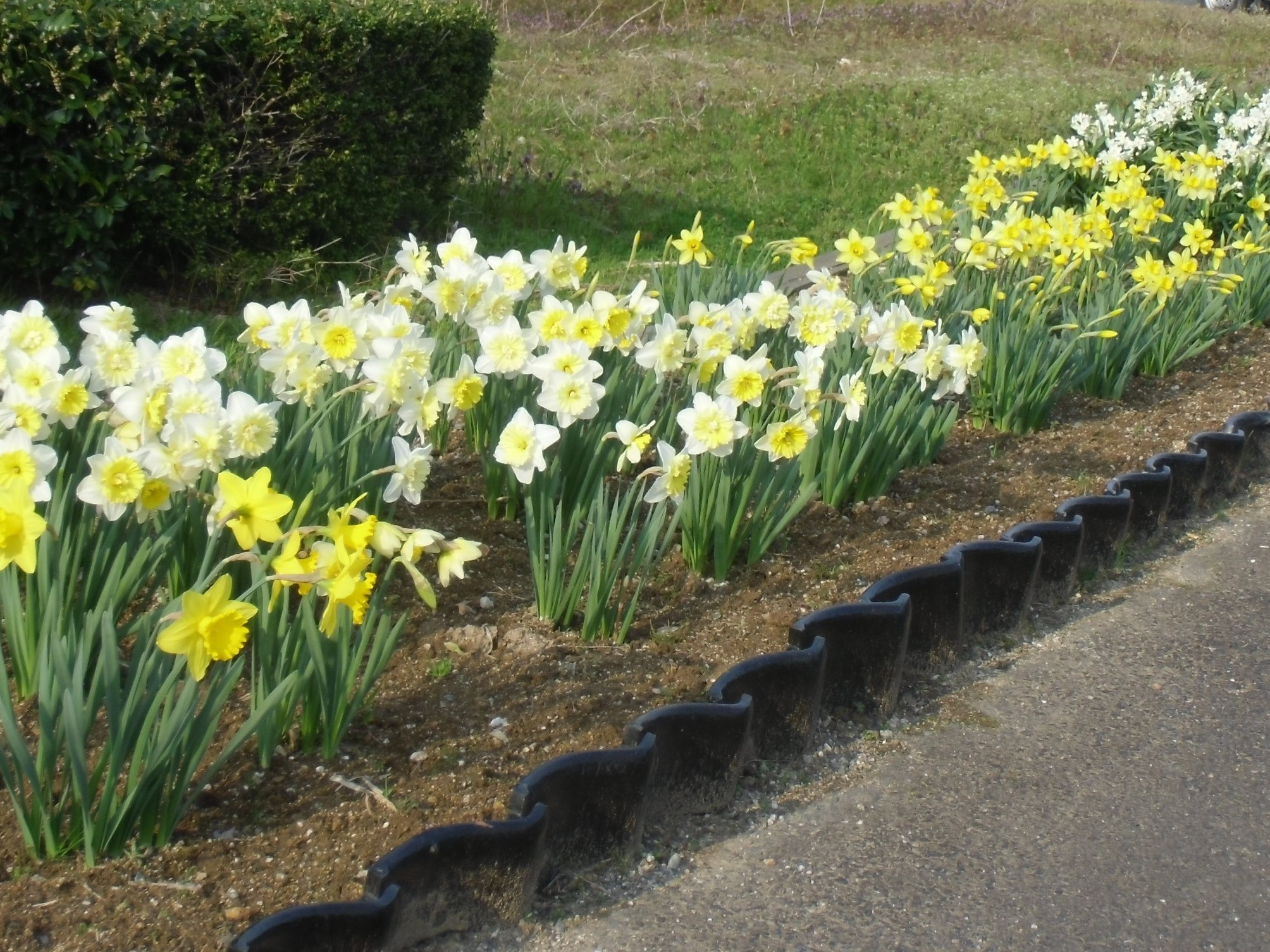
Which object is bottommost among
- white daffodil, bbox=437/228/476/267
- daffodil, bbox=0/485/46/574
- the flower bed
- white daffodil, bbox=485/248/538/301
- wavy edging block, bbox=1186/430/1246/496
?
wavy edging block, bbox=1186/430/1246/496

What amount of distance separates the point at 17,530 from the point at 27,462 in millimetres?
244

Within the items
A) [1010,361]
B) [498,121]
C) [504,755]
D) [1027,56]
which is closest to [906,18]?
[1027,56]

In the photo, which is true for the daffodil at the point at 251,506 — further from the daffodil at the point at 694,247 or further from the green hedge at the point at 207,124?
the green hedge at the point at 207,124

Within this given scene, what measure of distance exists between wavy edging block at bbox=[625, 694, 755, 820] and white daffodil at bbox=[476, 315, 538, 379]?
35.8 inches

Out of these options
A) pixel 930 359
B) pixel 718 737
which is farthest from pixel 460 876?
pixel 930 359

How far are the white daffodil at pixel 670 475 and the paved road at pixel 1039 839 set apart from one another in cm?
72

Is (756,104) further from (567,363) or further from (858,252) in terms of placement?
(567,363)

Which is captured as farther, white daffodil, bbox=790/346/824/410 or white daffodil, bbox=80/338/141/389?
white daffodil, bbox=790/346/824/410

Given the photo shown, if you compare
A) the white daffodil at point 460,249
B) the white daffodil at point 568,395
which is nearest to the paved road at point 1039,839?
the white daffodil at point 568,395

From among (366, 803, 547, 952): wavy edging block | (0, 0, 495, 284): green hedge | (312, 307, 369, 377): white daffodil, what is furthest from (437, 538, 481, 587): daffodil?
(0, 0, 495, 284): green hedge

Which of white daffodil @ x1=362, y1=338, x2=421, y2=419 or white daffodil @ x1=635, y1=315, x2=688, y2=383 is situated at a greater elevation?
white daffodil @ x1=362, y1=338, x2=421, y2=419

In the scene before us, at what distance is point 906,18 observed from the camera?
16094 millimetres

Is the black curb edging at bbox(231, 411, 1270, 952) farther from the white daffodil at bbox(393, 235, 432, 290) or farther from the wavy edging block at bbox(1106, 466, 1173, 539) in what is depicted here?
the white daffodil at bbox(393, 235, 432, 290)

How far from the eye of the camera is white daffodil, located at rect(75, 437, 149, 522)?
84.0 inches
